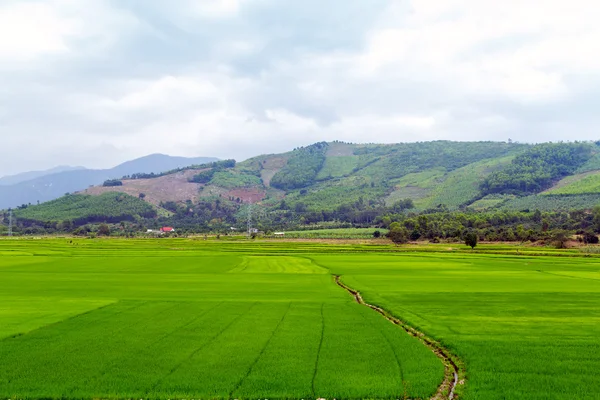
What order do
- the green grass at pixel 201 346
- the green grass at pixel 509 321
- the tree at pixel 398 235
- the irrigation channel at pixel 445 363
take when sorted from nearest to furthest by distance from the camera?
the green grass at pixel 201 346
the irrigation channel at pixel 445 363
the green grass at pixel 509 321
the tree at pixel 398 235

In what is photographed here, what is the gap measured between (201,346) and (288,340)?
160 inches

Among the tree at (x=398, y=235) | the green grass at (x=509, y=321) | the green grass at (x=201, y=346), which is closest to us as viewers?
the green grass at (x=201, y=346)

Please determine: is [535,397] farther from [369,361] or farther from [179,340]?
[179,340]

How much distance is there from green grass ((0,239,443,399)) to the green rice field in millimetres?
71

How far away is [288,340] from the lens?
22422mm

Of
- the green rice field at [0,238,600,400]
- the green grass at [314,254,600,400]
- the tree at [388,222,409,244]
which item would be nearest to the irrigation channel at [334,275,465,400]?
the green rice field at [0,238,600,400]

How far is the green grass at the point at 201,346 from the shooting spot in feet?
52.0

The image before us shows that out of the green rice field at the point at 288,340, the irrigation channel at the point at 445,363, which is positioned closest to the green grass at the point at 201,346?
the green rice field at the point at 288,340

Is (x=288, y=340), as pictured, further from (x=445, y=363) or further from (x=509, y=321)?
(x=509, y=321)

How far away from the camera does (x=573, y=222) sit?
500ft

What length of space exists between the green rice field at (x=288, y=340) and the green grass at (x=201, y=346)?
71 mm

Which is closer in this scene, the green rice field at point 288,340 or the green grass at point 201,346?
the green grass at point 201,346

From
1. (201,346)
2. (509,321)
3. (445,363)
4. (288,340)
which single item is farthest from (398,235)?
(201,346)

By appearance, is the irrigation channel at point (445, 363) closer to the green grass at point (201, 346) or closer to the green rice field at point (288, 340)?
the green rice field at point (288, 340)
